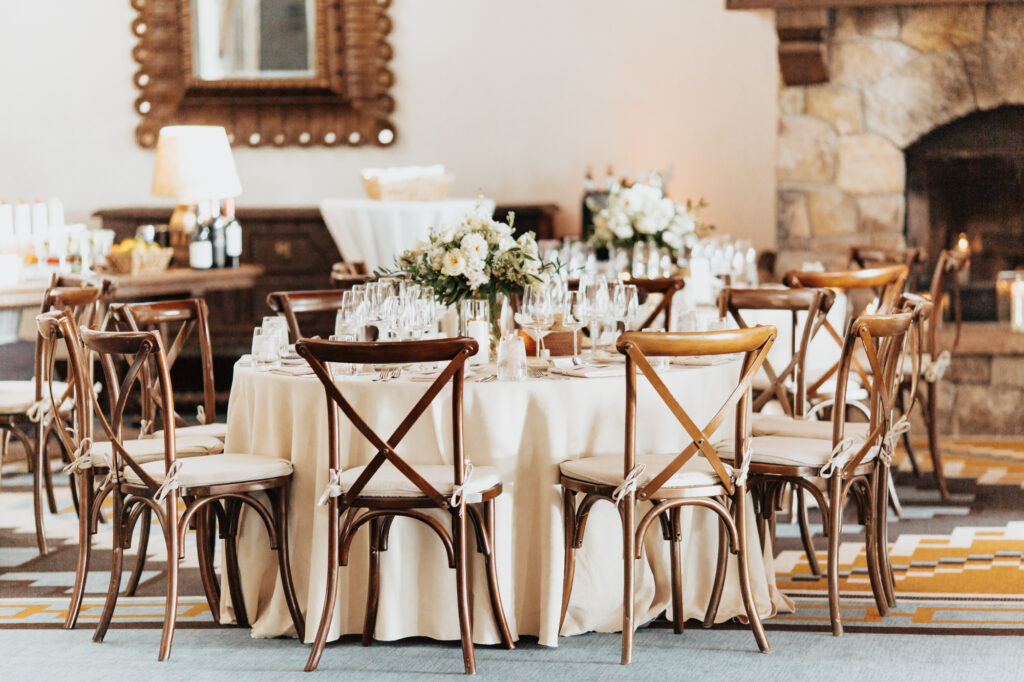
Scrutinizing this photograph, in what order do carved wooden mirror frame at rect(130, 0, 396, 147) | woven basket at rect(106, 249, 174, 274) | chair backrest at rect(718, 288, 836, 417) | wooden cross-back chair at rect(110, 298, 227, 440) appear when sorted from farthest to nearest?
1. carved wooden mirror frame at rect(130, 0, 396, 147)
2. woven basket at rect(106, 249, 174, 274)
3. chair backrest at rect(718, 288, 836, 417)
4. wooden cross-back chair at rect(110, 298, 227, 440)

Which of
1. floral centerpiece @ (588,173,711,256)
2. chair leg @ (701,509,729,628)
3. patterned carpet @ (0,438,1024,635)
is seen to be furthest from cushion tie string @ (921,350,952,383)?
chair leg @ (701,509,729,628)

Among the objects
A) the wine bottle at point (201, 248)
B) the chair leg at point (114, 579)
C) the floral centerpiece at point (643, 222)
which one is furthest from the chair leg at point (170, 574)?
the wine bottle at point (201, 248)

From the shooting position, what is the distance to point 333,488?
142 inches

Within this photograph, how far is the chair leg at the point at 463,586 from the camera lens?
360 centimetres

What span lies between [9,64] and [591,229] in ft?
14.2

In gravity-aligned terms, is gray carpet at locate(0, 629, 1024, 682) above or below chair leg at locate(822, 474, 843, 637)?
below

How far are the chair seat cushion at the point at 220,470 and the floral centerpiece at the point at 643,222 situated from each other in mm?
2806

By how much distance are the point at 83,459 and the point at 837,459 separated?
219 centimetres

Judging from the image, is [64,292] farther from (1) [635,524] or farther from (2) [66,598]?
(1) [635,524]

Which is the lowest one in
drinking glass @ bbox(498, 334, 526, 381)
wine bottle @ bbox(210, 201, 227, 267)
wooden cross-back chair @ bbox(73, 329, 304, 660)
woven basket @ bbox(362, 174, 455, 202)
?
wooden cross-back chair @ bbox(73, 329, 304, 660)

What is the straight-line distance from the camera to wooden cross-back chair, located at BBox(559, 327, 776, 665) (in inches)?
138

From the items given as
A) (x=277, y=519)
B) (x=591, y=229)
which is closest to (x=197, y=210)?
(x=591, y=229)

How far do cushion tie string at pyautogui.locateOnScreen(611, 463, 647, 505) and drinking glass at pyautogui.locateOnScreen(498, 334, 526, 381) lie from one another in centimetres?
46

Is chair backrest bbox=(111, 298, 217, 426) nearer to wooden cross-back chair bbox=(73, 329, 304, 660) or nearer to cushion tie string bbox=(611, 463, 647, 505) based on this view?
wooden cross-back chair bbox=(73, 329, 304, 660)
